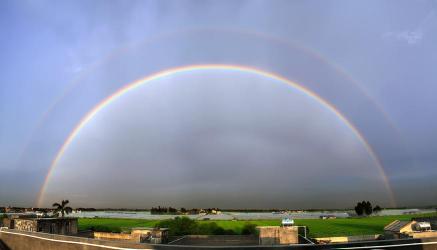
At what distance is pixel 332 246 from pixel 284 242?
459 inches

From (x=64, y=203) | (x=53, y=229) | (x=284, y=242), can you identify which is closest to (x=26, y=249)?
(x=53, y=229)

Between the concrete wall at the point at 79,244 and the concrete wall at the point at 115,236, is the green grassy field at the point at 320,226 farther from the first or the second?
the concrete wall at the point at 79,244

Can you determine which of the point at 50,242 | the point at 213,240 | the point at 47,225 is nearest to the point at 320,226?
the point at 213,240

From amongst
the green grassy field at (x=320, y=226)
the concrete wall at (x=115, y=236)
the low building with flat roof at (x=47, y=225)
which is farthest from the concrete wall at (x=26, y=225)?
the green grassy field at (x=320, y=226)

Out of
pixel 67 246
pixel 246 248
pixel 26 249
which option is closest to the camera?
pixel 246 248

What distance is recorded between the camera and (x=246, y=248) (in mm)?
23922

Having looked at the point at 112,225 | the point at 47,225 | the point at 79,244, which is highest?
the point at 79,244

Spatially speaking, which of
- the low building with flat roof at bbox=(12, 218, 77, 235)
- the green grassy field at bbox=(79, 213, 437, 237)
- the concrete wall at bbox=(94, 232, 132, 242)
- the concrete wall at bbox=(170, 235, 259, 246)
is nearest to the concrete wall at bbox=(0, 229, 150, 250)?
the low building with flat roof at bbox=(12, 218, 77, 235)

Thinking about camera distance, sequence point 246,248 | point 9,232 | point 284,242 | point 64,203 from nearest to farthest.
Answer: point 246,248 < point 284,242 < point 9,232 < point 64,203

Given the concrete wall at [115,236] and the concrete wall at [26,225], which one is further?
the concrete wall at [115,236]

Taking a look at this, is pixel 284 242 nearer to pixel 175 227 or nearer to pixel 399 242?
pixel 399 242

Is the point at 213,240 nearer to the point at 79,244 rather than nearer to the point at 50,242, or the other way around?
the point at 50,242

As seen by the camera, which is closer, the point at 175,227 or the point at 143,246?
the point at 143,246

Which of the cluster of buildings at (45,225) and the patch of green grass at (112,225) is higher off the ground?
the cluster of buildings at (45,225)
